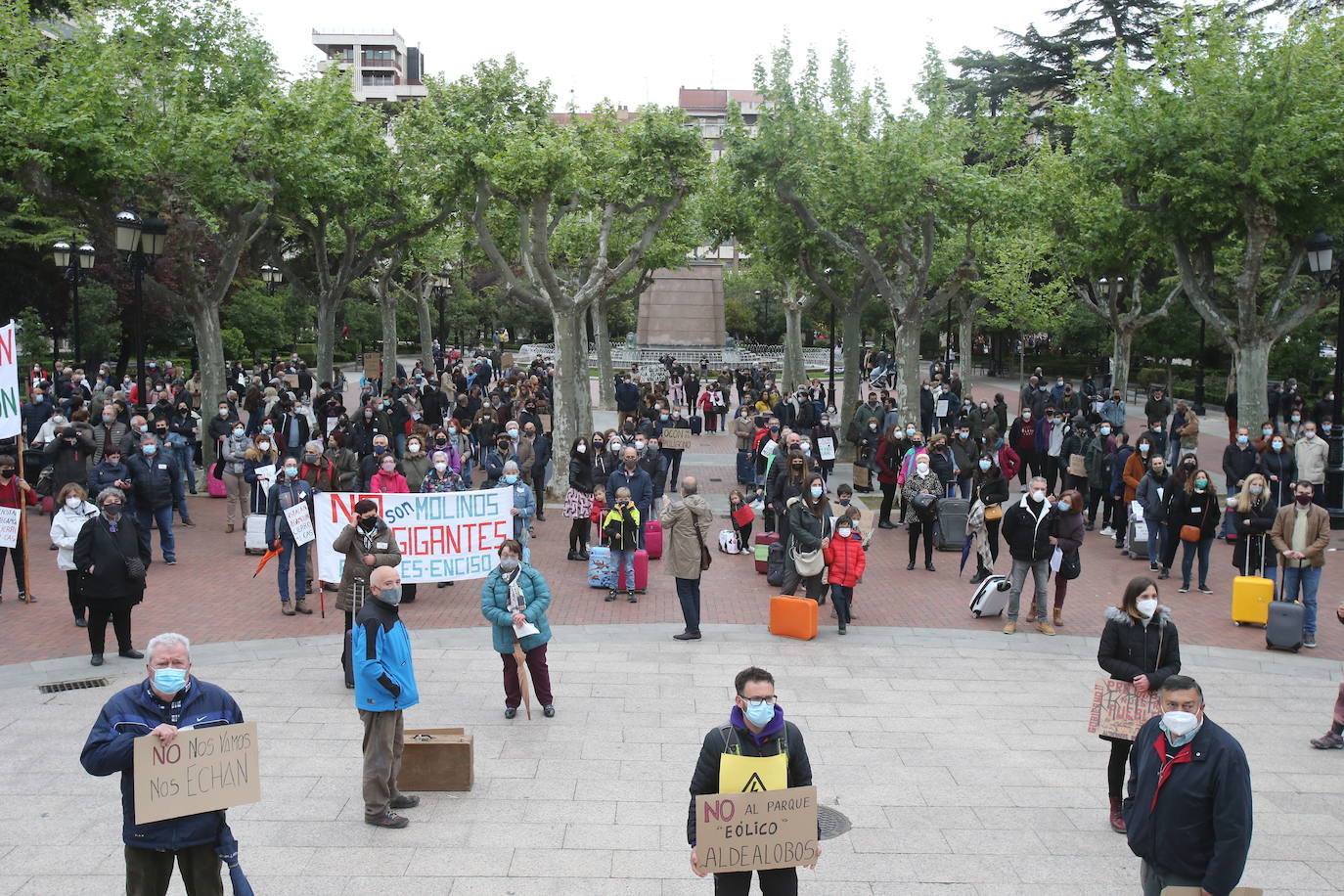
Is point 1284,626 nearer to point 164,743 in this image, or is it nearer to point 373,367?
point 164,743

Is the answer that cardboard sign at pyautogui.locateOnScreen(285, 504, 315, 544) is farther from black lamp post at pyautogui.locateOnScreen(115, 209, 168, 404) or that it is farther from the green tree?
the green tree

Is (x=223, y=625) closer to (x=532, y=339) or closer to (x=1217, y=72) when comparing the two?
(x=1217, y=72)

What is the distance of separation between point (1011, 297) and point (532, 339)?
4237 centimetres

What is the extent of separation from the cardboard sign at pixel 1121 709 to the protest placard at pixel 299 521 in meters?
8.98

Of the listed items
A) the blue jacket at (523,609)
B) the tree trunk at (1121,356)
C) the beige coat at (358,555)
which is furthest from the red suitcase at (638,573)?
the tree trunk at (1121,356)

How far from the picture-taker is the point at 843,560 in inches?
513

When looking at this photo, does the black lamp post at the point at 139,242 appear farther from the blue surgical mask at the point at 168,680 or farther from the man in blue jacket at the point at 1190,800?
the man in blue jacket at the point at 1190,800

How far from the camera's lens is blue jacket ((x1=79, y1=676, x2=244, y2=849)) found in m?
5.60

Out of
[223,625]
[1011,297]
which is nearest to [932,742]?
[223,625]

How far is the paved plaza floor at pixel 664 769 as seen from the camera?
7230 millimetres

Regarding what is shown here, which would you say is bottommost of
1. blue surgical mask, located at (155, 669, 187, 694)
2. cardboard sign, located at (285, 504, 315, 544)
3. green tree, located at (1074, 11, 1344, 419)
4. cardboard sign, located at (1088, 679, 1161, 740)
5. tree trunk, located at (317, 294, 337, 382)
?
cardboard sign, located at (1088, 679, 1161, 740)

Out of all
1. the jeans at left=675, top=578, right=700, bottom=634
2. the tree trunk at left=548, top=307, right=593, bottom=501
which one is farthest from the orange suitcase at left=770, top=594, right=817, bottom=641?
the tree trunk at left=548, top=307, right=593, bottom=501

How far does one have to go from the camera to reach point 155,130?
2200cm

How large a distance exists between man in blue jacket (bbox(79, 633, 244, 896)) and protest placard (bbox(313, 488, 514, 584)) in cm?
713
